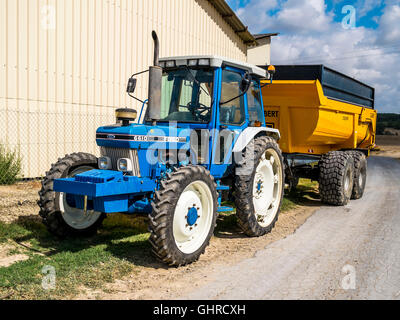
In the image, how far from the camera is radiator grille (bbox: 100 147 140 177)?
16.0ft

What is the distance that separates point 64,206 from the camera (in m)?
5.31

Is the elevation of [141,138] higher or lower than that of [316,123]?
lower

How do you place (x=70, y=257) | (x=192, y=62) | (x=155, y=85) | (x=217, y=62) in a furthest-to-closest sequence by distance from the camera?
(x=192, y=62) < (x=217, y=62) < (x=70, y=257) < (x=155, y=85)

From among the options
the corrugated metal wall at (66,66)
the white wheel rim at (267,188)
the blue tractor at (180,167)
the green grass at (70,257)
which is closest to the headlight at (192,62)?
the blue tractor at (180,167)

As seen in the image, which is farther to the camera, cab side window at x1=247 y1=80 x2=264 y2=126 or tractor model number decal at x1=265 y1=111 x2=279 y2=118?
tractor model number decal at x1=265 y1=111 x2=279 y2=118

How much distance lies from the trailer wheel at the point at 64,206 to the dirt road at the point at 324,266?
7.00 feet

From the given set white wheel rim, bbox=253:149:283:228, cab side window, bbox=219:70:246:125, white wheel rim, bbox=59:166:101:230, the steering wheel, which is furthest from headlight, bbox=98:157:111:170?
white wheel rim, bbox=253:149:283:228

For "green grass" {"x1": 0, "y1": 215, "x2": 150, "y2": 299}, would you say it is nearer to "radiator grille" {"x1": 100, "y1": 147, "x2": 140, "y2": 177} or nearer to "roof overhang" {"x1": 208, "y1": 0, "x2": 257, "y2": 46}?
"radiator grille" {"x1": 100, "y1": 147, "x2": 140, "y2": 177}

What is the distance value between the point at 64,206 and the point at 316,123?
5.28 meters

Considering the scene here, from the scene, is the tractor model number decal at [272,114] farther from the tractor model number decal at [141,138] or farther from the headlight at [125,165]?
the headlight at [125,165]

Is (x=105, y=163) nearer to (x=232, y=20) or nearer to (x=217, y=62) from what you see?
(x=217, y=62)

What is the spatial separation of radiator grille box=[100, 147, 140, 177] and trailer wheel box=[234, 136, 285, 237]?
152 cm

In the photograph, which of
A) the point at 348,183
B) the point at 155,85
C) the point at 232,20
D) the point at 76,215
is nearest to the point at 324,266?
the point at 155,85

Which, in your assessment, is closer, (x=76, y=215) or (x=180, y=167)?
(x=180, y=167)
